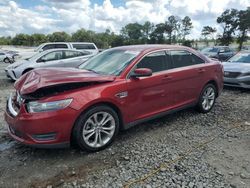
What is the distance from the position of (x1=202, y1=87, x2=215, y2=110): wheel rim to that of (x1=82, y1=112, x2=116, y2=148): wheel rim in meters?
2.57

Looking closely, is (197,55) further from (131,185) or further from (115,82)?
(131,185)

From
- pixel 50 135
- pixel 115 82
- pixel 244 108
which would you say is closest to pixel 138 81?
pixel 115 82

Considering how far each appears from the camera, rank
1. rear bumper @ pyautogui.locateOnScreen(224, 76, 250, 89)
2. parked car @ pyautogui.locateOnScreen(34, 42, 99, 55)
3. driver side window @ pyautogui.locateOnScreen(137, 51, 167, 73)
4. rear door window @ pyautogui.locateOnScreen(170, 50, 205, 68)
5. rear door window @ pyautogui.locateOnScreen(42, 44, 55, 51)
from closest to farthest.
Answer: driver side window @ pyautogui.locateOnScreen(137, 51, 167, 73) < rear door window @ pyautogui.locateOnScreen(170, 50, 205, 68) < rear bumper @ pyautogui.locateOnScreen(224, 76, 250, 89) < parked car @ pyautogui.locateOnScreen(34, 42, 99, 55) < rear door window @ pyautogui.locateOnScreen(42, 44, 55, 51)

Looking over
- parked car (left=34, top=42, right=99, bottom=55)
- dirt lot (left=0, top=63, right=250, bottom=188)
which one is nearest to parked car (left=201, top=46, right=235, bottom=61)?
parked car (left=34, top=42, right=99, bottom=55)

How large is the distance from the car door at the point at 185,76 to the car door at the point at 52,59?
6.69 m

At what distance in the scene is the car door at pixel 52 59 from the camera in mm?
10644

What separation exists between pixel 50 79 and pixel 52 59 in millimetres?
7687

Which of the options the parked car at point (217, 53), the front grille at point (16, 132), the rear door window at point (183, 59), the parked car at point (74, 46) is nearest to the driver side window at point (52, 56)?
the parked car at point (74, 46)

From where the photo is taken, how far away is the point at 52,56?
11031 mm

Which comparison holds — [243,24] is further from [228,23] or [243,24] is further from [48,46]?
[48,46]

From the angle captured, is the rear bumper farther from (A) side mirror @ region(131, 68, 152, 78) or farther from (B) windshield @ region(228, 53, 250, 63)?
(A) side mirror @ region(131, 68, 152, 78)

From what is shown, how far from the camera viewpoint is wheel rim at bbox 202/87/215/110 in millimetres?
5731

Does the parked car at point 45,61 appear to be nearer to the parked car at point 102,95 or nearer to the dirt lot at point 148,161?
the parked car at point 102,95

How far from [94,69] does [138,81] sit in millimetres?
895
